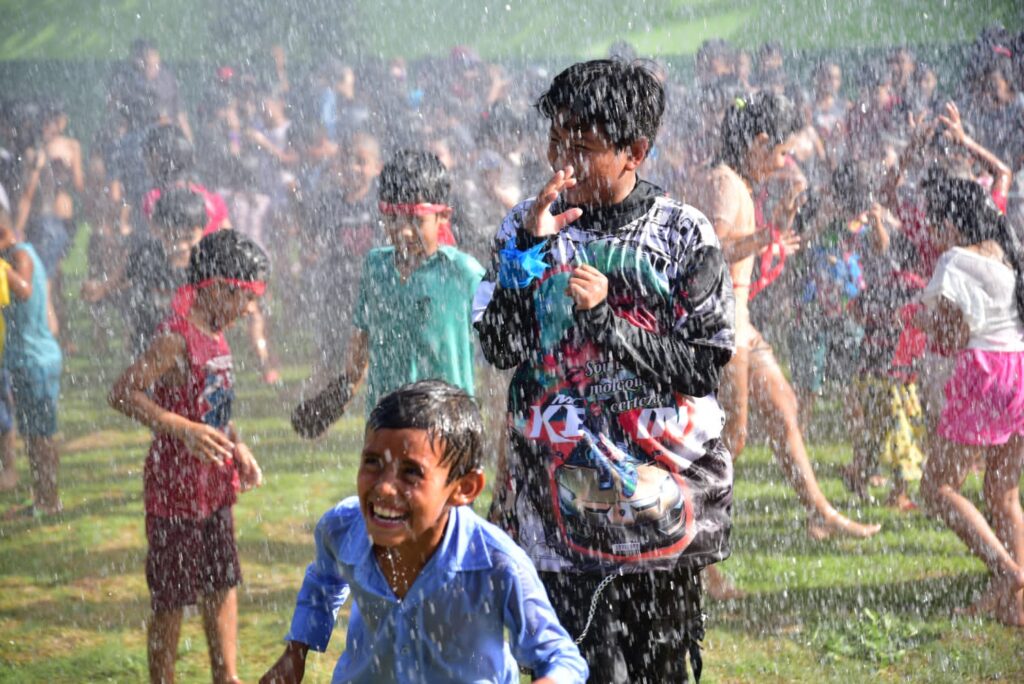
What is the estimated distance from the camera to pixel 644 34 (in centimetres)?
1825

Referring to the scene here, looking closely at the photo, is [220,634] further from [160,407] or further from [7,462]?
[7,462]

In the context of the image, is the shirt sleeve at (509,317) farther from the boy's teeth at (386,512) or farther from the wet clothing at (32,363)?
the wet clothing at (32,363)

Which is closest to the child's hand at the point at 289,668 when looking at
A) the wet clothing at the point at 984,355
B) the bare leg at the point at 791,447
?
the wet clothing at the point at 984,355

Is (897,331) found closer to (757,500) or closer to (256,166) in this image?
(757,500)

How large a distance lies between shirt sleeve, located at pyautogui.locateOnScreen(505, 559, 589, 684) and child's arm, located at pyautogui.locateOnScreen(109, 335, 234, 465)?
5.95 ft

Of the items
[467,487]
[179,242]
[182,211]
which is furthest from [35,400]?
[467,487]

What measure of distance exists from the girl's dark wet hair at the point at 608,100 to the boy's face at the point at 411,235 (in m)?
1.64

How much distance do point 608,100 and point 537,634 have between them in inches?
49.5

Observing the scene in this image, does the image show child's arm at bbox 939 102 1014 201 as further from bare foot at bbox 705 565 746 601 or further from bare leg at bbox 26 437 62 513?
bare leg at bbox 26 437 62 513

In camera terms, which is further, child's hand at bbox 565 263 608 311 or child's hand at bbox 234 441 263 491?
child's hand at bbox 234 441 263 491

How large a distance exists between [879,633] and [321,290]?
19.0 ft

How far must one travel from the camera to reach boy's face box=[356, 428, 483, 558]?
264cm

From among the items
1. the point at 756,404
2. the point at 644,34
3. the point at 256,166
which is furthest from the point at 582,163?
the point at 644,34

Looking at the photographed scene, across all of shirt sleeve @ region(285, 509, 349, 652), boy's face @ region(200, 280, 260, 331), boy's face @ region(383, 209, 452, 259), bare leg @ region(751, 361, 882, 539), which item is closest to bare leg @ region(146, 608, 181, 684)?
boy's face @ region(200, 280, 260, 331)
